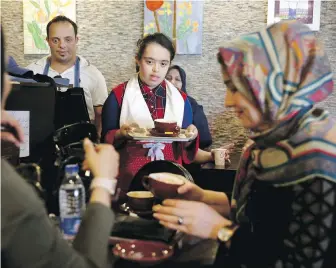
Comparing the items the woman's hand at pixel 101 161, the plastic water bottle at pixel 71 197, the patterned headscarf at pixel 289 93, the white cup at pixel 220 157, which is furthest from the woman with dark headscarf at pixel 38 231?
the white cup at pixel 220 157

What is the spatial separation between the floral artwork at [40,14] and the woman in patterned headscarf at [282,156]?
230cm

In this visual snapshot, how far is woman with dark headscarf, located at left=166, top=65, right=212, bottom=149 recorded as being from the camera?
104 inches

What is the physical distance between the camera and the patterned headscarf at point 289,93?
97 cm

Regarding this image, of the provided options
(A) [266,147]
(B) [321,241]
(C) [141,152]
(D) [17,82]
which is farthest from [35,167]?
(C) [141,152]

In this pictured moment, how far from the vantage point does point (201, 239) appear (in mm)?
1085

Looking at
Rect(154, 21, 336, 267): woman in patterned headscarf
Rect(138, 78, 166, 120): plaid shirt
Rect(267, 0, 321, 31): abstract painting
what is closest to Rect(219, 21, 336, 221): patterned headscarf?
Rect(154, 21, 336, 267): woman in patterned headscarf

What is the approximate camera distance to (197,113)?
2.65 m

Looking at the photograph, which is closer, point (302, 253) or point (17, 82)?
point (302, 253)

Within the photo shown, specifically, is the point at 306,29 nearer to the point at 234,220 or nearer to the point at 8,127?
the point at 234,220

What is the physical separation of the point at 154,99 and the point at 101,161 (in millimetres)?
1273

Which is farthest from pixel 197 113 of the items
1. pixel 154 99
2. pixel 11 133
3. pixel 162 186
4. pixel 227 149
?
pixel 11 133

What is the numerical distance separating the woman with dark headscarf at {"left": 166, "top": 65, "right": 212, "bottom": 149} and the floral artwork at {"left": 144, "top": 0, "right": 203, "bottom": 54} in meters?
0.21

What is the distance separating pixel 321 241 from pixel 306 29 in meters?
0.50

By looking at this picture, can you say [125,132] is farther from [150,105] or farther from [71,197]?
[71,197]
